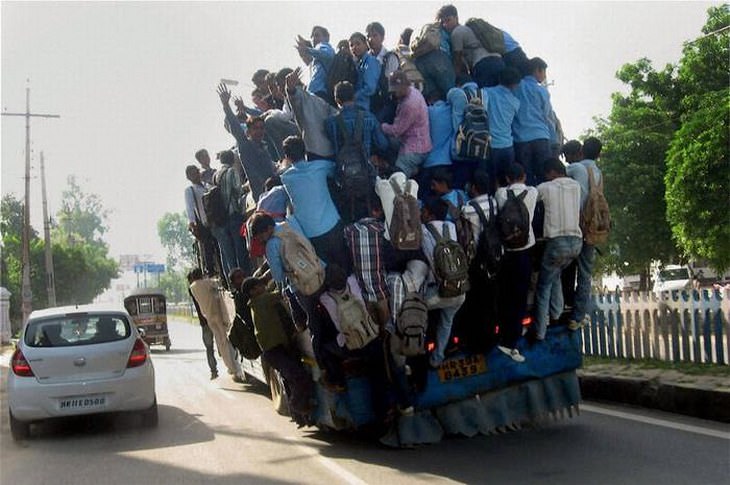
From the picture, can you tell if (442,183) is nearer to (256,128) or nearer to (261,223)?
(261,223)

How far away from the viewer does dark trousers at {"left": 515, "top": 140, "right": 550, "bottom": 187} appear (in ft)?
28.8

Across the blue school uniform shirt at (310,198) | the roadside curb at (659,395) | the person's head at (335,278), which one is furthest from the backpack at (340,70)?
the roadside curb at (659,395)

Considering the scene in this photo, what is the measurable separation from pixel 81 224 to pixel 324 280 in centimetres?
12335

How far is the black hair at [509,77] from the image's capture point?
871cm

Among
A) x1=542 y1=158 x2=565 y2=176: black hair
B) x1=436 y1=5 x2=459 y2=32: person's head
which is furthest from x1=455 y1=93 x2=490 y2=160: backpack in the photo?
x1=436 y1=5 x2=459 y2=32: person's head

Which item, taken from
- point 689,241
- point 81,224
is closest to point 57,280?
point 689,241

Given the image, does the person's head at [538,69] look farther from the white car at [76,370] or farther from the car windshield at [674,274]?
the car windshield at [674,274]

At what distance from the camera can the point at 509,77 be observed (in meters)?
8.71

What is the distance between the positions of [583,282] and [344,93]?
3081 mm

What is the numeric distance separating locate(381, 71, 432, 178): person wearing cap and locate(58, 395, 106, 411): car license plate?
4.52 m

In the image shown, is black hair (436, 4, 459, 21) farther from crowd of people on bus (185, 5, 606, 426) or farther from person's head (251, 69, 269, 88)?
person's head (251, 69, 269, 88)

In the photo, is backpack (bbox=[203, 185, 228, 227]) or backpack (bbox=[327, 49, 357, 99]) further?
backpack (bbox=[203, 185, 228, 227])

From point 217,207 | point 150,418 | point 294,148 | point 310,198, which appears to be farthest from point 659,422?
point 150,418

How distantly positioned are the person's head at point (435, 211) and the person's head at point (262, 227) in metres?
1.43
